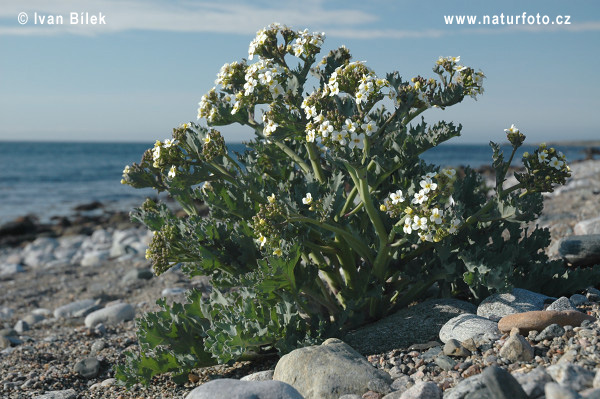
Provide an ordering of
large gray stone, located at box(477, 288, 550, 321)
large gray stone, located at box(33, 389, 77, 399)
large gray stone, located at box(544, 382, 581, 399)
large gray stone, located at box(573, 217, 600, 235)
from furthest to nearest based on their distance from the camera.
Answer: large gray stone, located at box(573, 217, 600, 235) → large gray stone, located at box(33, 389, 77, 399) → large gray stone, located at box(477, 288, 550, 321) → large gray stone, located at box(544, 382, 581, 399)

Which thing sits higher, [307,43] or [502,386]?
[307,43]

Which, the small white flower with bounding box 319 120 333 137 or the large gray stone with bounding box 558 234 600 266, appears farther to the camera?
the large gray stone with bounding box 558 234 600 266

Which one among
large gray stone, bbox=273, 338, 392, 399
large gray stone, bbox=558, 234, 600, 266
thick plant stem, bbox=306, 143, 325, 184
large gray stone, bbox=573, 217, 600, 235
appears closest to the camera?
large gray stone, bbox=273, 338, 392, 399

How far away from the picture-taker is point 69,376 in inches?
212

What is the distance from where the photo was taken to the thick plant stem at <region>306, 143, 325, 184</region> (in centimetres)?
462

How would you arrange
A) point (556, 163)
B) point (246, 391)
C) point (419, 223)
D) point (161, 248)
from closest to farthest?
point (246, 391) < point (419, 223) < point (556, 163) < point (161, 248)

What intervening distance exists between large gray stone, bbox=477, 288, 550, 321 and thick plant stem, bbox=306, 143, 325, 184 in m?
1.59

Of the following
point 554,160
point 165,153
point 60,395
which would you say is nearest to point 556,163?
point 554,160

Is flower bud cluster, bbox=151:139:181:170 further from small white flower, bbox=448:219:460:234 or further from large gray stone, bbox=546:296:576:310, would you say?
large gray stone, bbox=546:296:576:310

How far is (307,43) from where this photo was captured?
4.62 meters

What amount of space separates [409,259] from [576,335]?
4.48 ft

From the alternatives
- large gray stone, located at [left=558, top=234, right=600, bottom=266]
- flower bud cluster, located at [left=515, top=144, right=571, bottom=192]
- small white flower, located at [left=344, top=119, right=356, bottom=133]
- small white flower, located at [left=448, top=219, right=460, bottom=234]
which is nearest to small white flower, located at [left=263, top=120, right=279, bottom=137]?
small white flower, located at [left=344, top=119, right=356, bottom=133]

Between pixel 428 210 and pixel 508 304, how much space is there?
3.78ft

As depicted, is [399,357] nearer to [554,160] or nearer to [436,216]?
[436,216]
